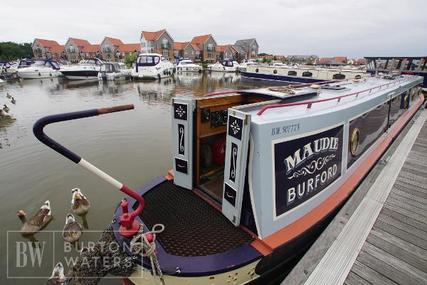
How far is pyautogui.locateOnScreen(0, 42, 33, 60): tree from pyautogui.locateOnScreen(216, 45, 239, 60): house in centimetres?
5639

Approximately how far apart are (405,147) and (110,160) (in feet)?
30.3

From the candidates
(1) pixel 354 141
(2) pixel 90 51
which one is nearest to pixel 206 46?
(2) pixel 90 51

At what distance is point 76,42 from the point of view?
70688 mm

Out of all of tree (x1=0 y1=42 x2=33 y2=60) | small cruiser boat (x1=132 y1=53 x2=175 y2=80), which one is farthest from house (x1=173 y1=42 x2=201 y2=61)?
tree (x1=0 y1=42 x2=33 y2=60)

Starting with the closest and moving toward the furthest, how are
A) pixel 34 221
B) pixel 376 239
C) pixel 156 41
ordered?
pixel 376 239 → pixel 34 221 → pixel 156 41

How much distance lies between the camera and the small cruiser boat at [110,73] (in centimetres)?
3244

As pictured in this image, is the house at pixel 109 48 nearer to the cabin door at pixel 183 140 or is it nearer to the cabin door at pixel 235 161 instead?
the cabin door at pixel 183 140

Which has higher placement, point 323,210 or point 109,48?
point 109,48

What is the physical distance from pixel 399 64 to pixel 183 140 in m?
16.5

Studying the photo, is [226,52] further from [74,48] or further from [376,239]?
[376,239]

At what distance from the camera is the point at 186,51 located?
71000 millimetres

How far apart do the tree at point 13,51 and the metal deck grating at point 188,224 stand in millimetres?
74847

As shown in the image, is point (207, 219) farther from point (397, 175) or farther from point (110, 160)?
point (110, 160)

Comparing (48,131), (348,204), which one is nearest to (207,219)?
(348,204)
